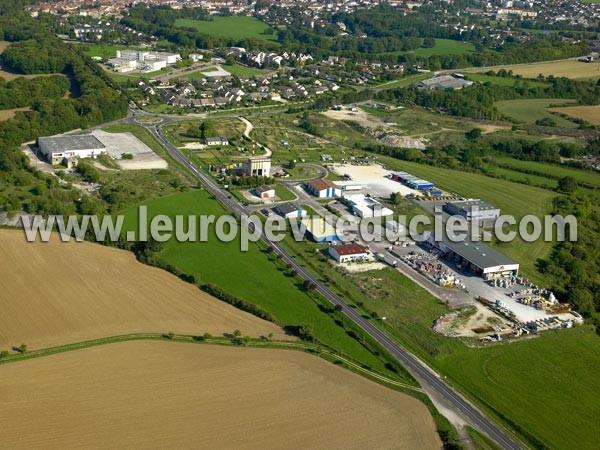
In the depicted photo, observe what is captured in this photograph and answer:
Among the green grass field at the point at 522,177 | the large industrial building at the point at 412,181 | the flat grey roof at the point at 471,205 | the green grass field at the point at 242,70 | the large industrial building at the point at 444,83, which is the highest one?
the large industrial building at the point at 444,83

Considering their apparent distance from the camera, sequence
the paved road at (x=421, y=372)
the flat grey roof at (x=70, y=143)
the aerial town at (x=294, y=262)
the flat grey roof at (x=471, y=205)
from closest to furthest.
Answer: the paved road at (x=421, y=372) < the aerial town at (x=294, y=262) < the flat grey roof at (x=471, y=205) < the flat grey roof at (x=70, y=143)

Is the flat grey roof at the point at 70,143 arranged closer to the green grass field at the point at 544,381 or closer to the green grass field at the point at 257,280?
the green grass field at the point at 257,280

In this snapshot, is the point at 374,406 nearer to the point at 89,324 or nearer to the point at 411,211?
the point at 89,324

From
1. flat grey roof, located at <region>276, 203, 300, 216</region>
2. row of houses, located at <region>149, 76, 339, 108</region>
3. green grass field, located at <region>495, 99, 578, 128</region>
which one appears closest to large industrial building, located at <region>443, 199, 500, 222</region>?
flat grey roof, located at <region>276, 203, 300, 216</region>

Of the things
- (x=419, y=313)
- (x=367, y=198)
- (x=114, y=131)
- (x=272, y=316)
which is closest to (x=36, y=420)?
(x=272, y=316)

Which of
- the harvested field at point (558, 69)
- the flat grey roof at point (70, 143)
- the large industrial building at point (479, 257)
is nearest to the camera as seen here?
the large industrial building at point (479, 257)

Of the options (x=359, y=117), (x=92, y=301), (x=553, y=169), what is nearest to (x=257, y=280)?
(x=92, y=301)

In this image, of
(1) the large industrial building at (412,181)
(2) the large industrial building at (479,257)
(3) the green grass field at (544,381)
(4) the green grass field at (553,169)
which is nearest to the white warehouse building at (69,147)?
(1) the large industrial building at (412,181)

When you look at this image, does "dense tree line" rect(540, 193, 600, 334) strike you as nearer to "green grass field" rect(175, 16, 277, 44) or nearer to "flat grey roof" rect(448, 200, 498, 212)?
"flat grey roof" rect(448, 200, 498, 212)

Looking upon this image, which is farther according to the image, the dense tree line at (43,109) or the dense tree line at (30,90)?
the dense tree line at (30,90)
